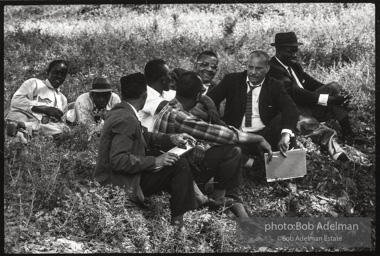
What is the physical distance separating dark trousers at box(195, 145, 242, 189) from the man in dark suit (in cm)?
48

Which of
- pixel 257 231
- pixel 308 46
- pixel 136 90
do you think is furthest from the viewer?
pixel 308 46

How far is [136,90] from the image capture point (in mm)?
5695

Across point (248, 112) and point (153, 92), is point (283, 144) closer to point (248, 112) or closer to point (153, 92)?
point (248, 112)

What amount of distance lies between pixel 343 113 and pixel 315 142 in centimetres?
44

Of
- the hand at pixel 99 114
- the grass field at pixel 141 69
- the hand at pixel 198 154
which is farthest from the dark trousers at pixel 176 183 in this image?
the hand at pixel 99 114

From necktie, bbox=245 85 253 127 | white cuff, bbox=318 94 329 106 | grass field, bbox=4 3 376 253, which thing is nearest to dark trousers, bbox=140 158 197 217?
grass field, bbox=4 3 376 253

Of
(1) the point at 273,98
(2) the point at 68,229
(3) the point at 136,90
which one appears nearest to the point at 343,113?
(1) the point at 273,98

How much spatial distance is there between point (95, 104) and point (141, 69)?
82 cm

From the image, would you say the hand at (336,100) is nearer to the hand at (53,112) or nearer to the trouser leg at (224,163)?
the trouser leg at (224,163)

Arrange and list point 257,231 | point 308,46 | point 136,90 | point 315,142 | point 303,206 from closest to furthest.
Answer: point 136,90 → point 257,231 → point 303,206 → point 315,142 → point 308,46

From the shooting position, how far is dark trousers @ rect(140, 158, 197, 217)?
221 inches

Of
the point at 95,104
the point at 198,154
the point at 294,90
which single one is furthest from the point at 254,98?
the point at 95,104

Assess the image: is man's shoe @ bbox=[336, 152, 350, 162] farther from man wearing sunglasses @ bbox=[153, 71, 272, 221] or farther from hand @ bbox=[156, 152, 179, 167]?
hand @ bbox=[156, 152, 179, 167]

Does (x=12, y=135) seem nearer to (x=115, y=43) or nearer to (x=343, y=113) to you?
(x=115, y=43)
